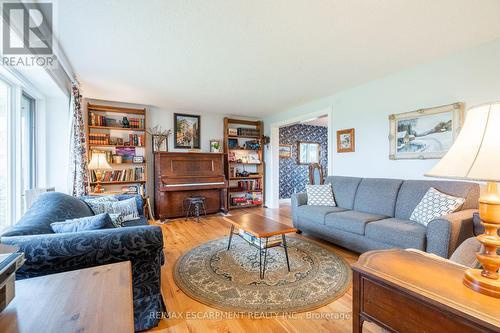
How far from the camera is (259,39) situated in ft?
7.33

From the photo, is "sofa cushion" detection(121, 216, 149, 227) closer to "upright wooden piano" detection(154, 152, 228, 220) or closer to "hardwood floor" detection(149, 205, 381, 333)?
"hardwood floor" detection(149, 205, 381, 333)

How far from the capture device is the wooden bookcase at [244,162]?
5574 millimetres

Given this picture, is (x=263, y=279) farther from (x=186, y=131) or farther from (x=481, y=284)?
(x=186, y=131)

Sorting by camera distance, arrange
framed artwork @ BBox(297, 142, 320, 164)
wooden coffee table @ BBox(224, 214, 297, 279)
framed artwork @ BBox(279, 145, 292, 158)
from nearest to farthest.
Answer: wooden coffee table @ BBox(224, 214, 297, 279) < framed artwork @ BBox(279, 145, 292, 158) < framed artwork @ BBox(297, 142, 320, 164)

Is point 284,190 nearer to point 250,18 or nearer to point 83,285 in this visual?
point 250,18

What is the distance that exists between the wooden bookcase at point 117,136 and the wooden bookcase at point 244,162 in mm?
1841

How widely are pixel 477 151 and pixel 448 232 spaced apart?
1582 millimetres

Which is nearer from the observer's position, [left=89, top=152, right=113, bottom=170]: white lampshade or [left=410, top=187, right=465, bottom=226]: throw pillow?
[left=410, top=187, right=465, bottom=226]: throw pillow

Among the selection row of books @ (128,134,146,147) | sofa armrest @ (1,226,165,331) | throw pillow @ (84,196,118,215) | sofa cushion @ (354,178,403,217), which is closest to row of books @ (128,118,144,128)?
row of books @ (128,134,146,147)

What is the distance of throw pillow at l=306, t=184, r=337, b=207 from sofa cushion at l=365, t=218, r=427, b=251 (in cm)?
95

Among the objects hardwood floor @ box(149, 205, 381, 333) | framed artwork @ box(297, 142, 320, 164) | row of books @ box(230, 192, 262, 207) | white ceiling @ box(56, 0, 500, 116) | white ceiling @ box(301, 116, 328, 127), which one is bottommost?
hardwood floor @ box(149, 205, 381, 333)

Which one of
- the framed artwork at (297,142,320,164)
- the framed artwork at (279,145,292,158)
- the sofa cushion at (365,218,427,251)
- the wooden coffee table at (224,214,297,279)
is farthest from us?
the framed artwork at (297,142,320,164)

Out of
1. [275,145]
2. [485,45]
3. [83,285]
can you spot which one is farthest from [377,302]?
[275,145]

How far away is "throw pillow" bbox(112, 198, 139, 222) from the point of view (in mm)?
2676
